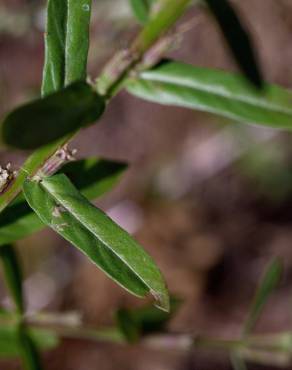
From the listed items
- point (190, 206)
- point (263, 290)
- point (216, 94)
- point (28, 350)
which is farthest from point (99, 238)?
point (190, 206)

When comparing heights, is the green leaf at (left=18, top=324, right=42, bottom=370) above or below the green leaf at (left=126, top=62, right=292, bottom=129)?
below

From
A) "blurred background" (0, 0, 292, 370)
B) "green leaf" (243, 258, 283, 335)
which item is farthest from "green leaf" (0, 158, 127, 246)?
"blurred background" (0, 0, 292, 370)

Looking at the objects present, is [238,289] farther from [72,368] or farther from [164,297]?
[164,297]

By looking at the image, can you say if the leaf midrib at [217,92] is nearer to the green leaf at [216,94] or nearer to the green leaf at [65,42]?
the green leaf at [216,94]

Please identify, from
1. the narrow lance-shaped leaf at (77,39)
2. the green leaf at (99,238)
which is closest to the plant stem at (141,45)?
the narrow lance-shaped leaf at (77,39)

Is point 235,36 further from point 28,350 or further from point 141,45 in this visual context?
point 28,350

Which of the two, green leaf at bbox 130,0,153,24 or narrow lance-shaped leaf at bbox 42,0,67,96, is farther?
green leaf at bbox 130,0,153,24

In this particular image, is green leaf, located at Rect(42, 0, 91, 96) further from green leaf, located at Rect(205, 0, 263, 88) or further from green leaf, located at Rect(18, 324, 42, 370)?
green leaf, located at Rect(18, 324, 42, 370)
